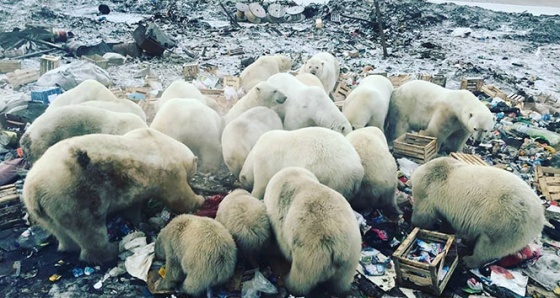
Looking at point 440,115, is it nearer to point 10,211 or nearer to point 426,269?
point 426,269

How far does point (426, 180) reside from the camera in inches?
192

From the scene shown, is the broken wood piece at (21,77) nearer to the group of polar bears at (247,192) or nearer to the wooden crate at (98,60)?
the wooden crate at (98,60)

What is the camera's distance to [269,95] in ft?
22.8

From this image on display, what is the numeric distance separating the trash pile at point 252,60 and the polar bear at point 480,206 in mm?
334

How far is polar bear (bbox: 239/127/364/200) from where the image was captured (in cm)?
485

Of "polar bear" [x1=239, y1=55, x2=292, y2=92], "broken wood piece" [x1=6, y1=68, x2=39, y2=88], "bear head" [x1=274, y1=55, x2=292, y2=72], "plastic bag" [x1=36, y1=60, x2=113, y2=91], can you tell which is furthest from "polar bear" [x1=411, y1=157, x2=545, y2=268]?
"broken wood piece" [x1=6, y1=68, x2=39, y2=88]

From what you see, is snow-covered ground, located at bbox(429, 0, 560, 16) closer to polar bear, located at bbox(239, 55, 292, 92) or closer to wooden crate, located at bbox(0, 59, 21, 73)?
polar bear, located at bbox(239, 55, 292, 92)

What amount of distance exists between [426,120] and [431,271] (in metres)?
3.94

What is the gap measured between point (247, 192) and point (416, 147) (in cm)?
299

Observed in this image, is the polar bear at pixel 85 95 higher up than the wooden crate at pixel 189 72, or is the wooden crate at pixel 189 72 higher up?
the polar bear at pixel 85 95

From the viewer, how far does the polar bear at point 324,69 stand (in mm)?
9023

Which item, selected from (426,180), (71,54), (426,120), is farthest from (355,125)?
(71,54)

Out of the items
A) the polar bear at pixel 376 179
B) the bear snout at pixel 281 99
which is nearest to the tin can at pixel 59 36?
the bear snout at pixel 281 99

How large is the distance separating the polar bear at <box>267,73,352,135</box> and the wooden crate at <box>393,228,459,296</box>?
97.4 inches
